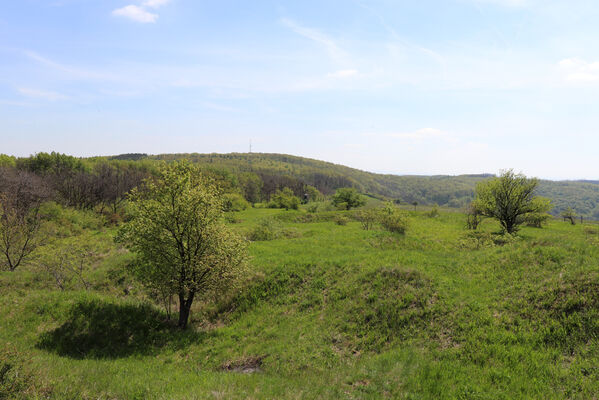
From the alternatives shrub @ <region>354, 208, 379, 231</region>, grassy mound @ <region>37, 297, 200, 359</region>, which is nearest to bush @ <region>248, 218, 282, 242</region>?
shrub @ <region>354, 208, 379, 231</region>

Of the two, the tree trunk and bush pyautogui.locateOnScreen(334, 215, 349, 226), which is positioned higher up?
bush pyautogui.locateOnScreen(334, 215, 349, 226)

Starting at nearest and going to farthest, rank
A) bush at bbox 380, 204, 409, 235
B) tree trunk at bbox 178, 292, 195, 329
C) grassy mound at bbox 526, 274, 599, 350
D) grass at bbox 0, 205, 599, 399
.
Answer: grass at bbox 0, 205, 599, 399 < grassy mound at bbox 526, 274, 599, 350 < tree trunk at bbox 178, 292, 195, 329 < bush at bbox 380, 204, 409, 235

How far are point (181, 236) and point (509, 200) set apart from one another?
150 ft

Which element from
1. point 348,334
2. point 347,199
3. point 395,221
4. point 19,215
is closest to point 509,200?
point 395,221

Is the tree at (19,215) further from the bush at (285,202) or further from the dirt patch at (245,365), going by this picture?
the bush at (285,202)

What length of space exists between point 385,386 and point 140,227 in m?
16.5

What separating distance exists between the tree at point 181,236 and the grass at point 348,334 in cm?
351

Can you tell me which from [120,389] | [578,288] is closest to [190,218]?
[120,389]

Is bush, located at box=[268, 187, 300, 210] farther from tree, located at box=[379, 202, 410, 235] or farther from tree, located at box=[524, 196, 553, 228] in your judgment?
tree, located at box=[524, 196, 553, 228]

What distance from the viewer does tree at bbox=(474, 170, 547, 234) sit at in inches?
1594

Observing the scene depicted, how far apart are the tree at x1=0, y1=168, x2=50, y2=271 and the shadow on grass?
19.1 metres

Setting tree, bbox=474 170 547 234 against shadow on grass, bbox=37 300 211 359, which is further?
tree, bbox=474 170 547 234

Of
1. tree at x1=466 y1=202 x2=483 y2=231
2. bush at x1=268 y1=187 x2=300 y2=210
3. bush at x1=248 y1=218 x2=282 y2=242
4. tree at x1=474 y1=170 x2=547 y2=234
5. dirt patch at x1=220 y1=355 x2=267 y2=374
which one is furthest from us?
bush at x1=268 y1=187 x2=300 y2=210

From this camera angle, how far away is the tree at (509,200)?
40.5 m
